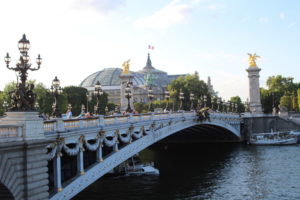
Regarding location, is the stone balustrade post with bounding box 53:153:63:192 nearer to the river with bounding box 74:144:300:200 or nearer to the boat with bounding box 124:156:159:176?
the river with bounding box 74:144:300:200

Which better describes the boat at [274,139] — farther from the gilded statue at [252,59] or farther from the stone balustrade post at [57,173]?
the stone balustrade post at [57,173]

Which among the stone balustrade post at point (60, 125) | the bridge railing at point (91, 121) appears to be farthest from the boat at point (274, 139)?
the stone balustrade post at point (60, 125)

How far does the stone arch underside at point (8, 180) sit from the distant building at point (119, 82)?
134685 millimetres

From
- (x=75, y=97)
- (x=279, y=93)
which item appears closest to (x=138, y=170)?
(x=75, y=97)

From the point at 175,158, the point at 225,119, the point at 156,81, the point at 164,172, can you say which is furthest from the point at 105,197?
the point at 156,81

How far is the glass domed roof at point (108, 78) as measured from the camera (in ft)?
591

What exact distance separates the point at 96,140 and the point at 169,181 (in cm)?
1357

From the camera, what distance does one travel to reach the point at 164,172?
3738 centimetres

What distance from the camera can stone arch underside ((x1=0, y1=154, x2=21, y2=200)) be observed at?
473 inches

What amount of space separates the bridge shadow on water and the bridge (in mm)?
3627

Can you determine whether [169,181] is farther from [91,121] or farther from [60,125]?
[60,125]

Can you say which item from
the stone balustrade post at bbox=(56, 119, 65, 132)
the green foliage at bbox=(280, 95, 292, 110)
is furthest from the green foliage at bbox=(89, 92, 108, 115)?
the stone balustrade post at bbox=(56, 119, 65, 132)

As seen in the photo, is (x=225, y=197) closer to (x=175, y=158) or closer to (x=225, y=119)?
(x=175, y=158)

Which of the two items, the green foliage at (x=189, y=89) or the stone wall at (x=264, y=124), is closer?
the stone wall at (x=264, y=124)
